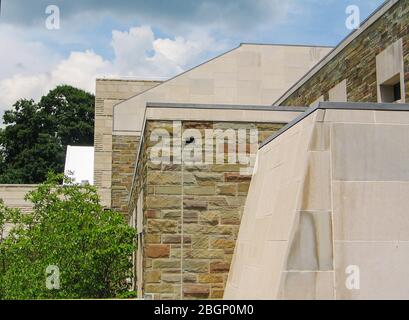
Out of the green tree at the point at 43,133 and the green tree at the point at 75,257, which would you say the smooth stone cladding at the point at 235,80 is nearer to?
the green tree at the point at 75,257

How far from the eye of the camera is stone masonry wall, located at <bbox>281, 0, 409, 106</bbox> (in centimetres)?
976

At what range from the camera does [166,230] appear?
8578 millimetres

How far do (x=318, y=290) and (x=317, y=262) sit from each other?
272 mm

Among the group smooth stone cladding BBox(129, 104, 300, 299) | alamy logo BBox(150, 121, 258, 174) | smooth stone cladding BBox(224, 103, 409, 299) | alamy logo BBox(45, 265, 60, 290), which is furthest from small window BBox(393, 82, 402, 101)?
alamy logo BBox(45, 265, 60, 290)

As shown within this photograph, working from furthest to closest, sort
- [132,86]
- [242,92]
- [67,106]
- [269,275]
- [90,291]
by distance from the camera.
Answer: [67,106], [132,86], [242,92], [90,291], [269,275]

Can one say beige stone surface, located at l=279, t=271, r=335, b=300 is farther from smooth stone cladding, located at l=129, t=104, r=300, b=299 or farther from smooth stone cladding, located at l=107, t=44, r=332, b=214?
smooth stone cladding, located at l=107, t=44, r=332, b=214

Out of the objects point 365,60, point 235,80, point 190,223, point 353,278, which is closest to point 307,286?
point 353,278

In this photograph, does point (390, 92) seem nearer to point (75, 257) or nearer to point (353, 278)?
point (353, 278)

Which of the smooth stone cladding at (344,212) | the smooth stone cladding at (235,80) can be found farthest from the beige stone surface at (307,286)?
the smooth stone cladding at (235,80)

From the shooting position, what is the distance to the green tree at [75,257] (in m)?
12.0

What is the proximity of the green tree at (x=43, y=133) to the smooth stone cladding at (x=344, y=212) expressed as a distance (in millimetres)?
49758

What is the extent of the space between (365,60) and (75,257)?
7.28 metres

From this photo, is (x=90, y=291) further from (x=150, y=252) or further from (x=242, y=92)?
(x=242, y=92)
